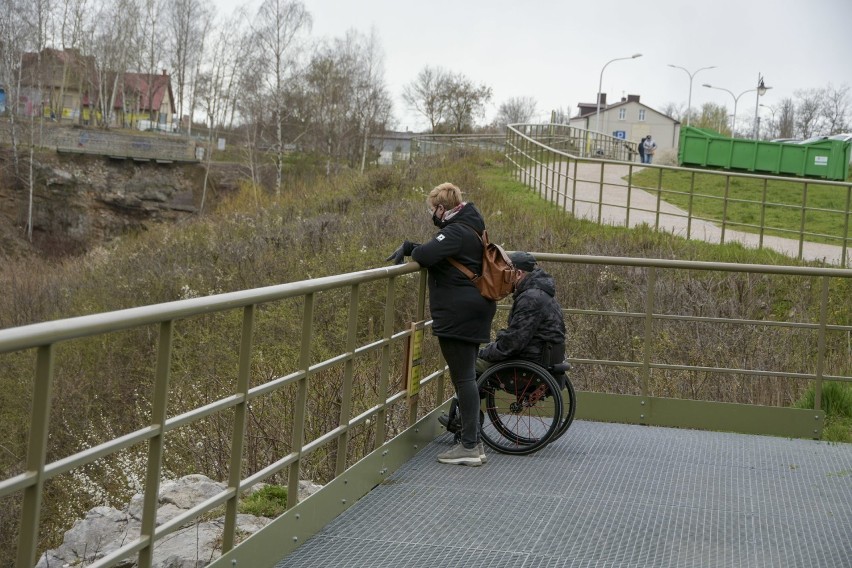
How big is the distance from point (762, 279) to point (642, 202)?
11.1 m

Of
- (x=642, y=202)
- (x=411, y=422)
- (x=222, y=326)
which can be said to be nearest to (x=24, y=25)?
(x=642, y=202)

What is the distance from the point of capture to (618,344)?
15.6 m

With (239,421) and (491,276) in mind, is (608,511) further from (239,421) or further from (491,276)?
(239,421)

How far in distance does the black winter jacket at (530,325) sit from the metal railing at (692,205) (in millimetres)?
14623

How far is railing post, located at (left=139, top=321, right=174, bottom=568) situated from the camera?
3.99 metres

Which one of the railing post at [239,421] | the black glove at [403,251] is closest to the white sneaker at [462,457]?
the black glove at [403,251]

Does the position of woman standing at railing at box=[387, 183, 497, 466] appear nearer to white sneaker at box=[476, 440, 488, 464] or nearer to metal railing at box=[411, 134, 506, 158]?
white sneaker at box=[476, 440, 488, 464]

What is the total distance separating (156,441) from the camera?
406 centimetres

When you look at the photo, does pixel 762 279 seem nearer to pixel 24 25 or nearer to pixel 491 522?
pixel 491 522

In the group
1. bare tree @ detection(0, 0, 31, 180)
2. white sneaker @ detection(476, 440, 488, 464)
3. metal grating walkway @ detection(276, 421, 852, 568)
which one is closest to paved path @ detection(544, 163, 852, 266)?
metal grating walkway @ detection(276, 421, 852, 568)

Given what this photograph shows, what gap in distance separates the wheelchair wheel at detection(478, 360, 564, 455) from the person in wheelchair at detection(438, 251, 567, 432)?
0.30ft

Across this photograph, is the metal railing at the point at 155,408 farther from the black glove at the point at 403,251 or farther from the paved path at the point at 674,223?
the paved path at the point at 674,223

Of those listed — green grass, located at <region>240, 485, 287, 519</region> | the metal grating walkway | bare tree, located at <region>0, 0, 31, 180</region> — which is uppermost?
bare tree, located at <region>0, 0, 31, 180</region>

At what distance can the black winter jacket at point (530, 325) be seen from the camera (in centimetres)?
773
